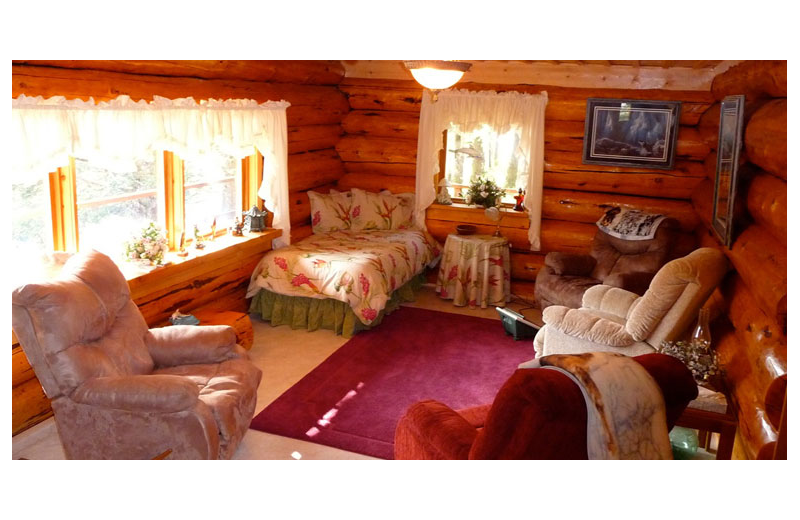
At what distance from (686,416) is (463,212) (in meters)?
3.82

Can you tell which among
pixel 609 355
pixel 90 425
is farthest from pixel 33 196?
pixel 609 355

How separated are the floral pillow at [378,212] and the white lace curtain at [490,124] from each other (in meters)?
0.16

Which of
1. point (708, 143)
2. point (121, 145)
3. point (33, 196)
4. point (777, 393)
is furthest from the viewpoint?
point (708, 143)

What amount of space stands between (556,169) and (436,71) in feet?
7.85

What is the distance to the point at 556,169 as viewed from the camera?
20.5ft

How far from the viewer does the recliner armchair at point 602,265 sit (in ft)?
17.3

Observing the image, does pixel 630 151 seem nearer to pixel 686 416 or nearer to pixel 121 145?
pixel 686 416

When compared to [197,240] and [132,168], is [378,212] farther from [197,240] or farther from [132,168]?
[132,168]

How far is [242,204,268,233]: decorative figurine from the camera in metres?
5.58

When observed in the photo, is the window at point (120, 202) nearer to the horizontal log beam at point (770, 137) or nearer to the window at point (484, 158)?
the window at point (484, 158)

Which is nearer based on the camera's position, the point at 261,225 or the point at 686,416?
the point at 686,416

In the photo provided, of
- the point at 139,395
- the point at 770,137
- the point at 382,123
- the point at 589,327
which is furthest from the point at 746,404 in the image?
the point at 382,123

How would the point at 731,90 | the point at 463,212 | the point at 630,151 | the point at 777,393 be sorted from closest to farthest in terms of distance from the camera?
the point at 777,393 < the point at 731,90 < the point at 630,151 < the point at 463,212

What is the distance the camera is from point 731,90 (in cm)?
462
